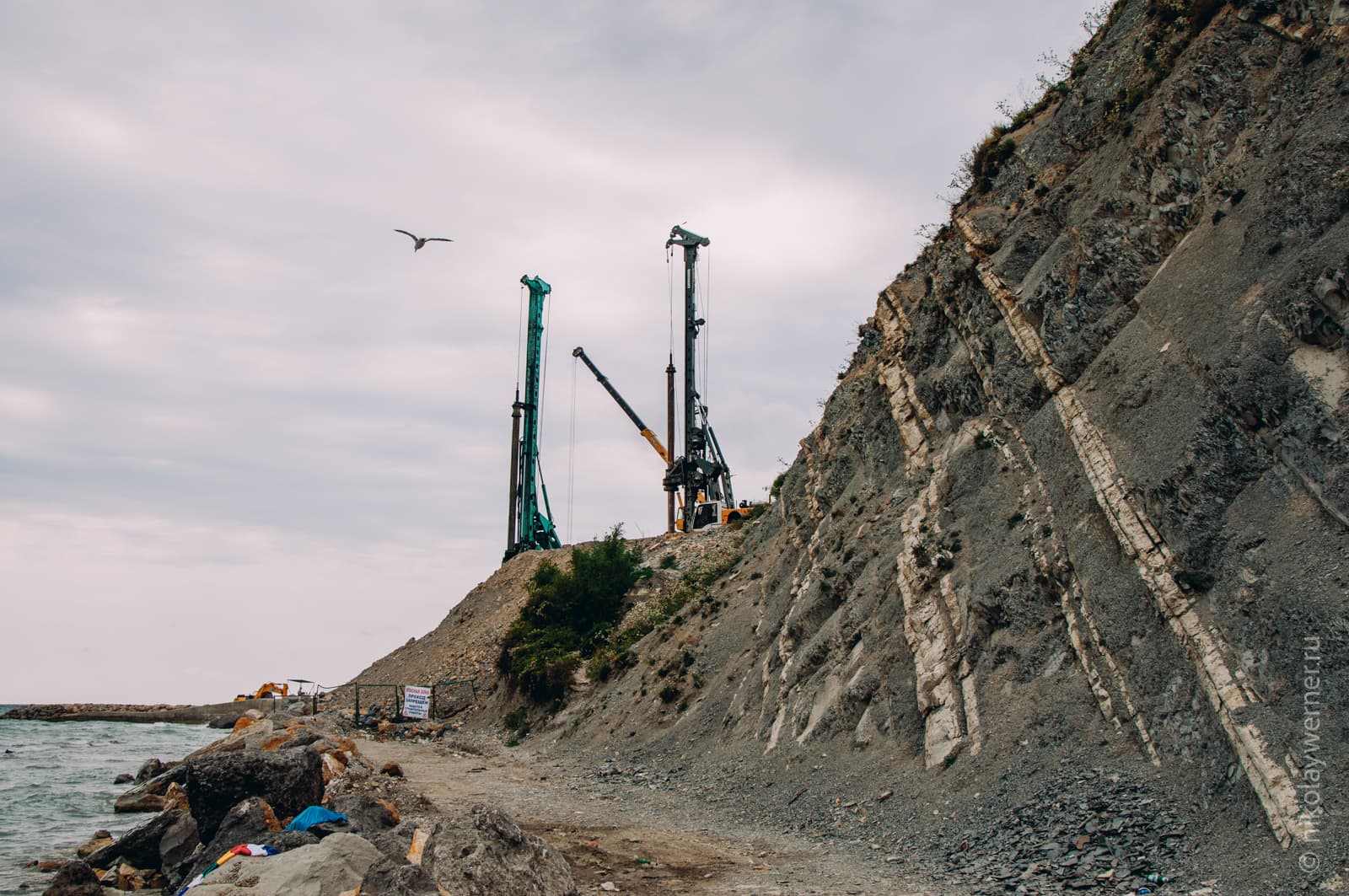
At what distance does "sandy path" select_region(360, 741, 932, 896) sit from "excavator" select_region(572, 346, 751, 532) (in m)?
25.1

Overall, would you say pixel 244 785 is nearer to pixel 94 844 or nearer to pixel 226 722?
pixel 94 844

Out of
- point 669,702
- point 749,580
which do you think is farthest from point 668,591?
point 669,702

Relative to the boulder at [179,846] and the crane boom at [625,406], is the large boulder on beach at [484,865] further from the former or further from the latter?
the crane boom at [625,406]

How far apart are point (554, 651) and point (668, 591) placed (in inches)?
223

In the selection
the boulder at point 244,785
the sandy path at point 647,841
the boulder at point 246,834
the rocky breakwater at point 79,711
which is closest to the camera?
the sandy path at point 647,841

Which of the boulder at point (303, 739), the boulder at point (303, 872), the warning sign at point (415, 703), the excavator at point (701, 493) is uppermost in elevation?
the excavator at point (701, 493)

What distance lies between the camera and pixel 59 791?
926 inches

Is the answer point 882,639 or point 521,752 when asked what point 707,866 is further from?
point 521,752

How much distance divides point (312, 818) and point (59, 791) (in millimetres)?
16174

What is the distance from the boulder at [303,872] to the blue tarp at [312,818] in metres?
2.35

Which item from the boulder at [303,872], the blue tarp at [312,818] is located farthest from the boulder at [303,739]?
the boulder at [303,872]

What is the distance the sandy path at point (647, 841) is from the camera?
10.6 meters

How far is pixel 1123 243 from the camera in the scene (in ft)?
50.5

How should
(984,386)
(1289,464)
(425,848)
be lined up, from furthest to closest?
(984,386) → (1289,464) → (425,848)
